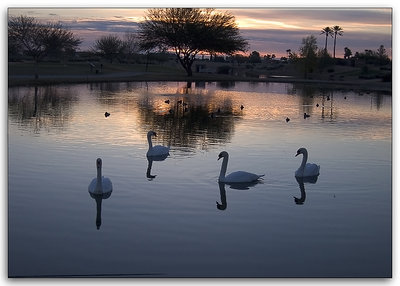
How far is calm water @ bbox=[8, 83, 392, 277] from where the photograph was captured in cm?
930

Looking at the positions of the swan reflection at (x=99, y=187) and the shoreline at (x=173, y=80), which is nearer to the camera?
the swan reflection at (x=99, y=187)

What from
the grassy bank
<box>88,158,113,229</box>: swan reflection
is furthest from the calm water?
the grassy bank

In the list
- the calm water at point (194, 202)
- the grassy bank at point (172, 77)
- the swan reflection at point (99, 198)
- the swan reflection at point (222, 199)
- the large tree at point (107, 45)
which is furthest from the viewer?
the grassy bank at point (172, 77)

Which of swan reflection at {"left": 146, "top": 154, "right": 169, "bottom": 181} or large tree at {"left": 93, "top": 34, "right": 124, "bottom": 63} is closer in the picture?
swan reflection at {"left": 146, "top": 154, "right": 169, "bottom": 181}

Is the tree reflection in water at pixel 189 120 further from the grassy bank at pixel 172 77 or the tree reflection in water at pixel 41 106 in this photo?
the grassy bank at pixel 172 77

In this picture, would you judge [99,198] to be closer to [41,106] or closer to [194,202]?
[194,202]

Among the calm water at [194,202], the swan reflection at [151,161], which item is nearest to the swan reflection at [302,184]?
the calm water at [194,202]

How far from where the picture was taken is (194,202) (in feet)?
40.9

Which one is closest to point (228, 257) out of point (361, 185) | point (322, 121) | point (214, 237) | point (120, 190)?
point (214, 237)

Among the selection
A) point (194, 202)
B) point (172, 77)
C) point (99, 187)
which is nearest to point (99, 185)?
point (99, 187)

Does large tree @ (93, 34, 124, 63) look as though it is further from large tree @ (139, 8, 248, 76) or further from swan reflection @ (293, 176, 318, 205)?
swan reflection @ (293, 176, 318, 205)

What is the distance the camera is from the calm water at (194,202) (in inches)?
366

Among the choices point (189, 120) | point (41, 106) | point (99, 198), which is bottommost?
point (99, 198)

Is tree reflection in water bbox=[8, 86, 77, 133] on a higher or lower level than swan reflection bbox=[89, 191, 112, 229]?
higher
